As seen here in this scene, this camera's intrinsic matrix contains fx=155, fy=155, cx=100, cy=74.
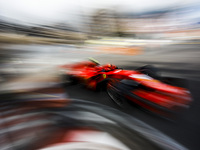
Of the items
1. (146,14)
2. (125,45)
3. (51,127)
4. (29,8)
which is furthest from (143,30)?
(51,127)

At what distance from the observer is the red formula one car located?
944 millimetres

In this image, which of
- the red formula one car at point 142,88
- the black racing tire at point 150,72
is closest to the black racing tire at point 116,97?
the red formula one car at point 142,88

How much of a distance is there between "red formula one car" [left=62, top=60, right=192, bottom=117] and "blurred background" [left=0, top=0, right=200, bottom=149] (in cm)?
6

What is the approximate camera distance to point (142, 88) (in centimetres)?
104

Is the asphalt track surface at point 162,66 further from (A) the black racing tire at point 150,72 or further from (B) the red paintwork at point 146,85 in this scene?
(A) the black racing tire at point 150,72

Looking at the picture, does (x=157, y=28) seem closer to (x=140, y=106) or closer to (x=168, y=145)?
(x=140, y=106)

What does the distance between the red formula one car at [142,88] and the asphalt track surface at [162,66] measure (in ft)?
0.16

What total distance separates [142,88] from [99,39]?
0.53 meters

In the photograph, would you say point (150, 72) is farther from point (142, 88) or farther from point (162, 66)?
point (162, 66)

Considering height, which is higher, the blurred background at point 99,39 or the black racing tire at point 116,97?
the blurred background at point 99,39

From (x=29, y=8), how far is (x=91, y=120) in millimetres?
750

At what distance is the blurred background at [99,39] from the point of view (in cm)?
81

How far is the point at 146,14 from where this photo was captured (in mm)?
1743

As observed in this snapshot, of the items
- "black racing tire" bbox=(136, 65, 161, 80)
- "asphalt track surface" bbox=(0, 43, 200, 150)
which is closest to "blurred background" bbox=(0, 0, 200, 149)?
"asphalt track surface" bbox=(0, 43, 200, 150)
